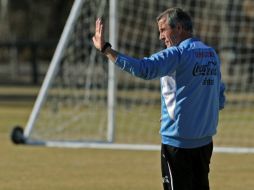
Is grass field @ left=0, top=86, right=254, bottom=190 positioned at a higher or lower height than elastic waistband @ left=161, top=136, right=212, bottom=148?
lower

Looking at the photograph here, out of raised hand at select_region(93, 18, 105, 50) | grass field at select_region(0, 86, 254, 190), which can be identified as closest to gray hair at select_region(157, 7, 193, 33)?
raised hand at select_region(93, 18, 105, 50)

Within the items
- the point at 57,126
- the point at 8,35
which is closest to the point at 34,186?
the point at 57,126

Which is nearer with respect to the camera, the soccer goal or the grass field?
the grass field

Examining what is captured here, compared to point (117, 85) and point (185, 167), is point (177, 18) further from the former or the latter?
point (117, 85)

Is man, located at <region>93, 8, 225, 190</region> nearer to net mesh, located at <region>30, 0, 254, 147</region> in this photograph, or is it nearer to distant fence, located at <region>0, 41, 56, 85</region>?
net mesh, located at <region>30, 0, 254, 147</region>

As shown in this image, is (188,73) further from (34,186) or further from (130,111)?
(130,111)

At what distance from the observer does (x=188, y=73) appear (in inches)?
237

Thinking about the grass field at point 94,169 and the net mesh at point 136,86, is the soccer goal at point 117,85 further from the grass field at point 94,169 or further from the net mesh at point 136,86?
the grass field at point 94,169

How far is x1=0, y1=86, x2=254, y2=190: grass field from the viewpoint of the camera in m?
9.47

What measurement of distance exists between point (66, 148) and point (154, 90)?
628 inches

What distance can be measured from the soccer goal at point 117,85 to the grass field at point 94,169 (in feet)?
1.74

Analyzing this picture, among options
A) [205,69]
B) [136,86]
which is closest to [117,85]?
[136,86]

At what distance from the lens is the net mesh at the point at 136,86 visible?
15.2 m

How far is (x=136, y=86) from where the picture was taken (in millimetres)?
29203
